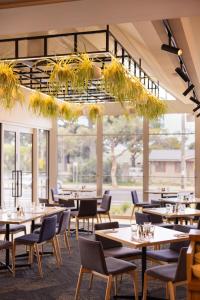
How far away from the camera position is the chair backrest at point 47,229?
7203 millimetres

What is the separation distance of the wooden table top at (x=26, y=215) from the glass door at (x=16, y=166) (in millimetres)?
2624

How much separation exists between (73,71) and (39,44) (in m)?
1.10

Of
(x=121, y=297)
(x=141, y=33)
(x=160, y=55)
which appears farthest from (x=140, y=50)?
(x=121, y=297)

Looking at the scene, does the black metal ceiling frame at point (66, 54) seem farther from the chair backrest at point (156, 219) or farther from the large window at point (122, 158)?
the chair backrest at point (156, 219)

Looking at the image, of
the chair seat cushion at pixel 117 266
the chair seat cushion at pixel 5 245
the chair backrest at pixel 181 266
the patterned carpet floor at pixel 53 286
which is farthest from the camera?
the chair seat cushion at pixel 5 245

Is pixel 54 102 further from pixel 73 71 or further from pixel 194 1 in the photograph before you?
pixel 194 1

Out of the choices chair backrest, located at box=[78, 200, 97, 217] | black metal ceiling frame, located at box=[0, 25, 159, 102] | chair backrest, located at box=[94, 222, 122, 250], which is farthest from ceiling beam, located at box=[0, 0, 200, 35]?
chair backrest, located at box=[78, 200, 97, 217]

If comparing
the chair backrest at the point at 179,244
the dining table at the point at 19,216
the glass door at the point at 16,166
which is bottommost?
the chair backrest at the point at 179,244

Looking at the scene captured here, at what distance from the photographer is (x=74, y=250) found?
362 inches

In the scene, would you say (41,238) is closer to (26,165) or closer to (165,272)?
(165,272)

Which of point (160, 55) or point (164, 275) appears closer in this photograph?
point (164, 275)

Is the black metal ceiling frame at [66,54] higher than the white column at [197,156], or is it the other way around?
the black metal ceiling frame at [66,54]

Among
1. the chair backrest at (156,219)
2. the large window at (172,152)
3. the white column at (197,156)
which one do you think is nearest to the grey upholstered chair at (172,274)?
the chair backrest at (156,219)

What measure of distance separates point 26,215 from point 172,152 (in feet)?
25.2
